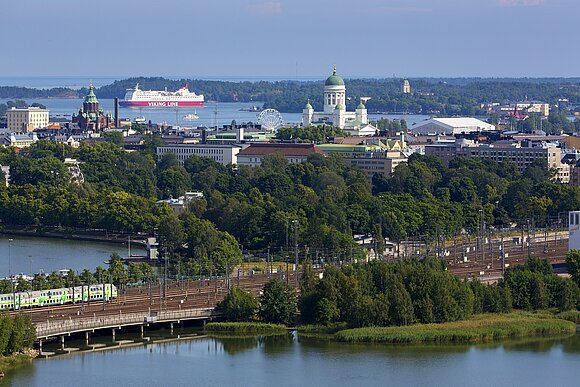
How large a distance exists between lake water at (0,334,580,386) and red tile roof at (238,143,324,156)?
39.7m

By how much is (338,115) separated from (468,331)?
198 ft

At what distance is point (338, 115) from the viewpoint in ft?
309

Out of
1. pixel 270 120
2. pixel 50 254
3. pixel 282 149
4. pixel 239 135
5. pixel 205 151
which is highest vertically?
pixel 239 135

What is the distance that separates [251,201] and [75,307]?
19846mm

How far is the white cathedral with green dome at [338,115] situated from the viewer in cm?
9156

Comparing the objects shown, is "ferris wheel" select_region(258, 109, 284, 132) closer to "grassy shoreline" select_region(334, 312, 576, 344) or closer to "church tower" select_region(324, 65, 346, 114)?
"church tower" select_region(324, 65, 346, 114)

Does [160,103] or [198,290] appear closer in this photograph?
[198,290]

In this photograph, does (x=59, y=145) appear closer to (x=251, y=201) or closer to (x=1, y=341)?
(x=251, y=201)

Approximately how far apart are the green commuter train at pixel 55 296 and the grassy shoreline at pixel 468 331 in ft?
19.7

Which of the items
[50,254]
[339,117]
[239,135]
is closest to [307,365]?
[50,254]

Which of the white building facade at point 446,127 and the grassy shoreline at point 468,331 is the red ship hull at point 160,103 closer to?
the white building facade at point 446,127

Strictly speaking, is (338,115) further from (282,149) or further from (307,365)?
(307,365)

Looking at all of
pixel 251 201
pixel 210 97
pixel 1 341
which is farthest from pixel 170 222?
pixel 210 97

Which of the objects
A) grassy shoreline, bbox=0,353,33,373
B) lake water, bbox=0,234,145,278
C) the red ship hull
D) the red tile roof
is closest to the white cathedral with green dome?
the red tile roof
